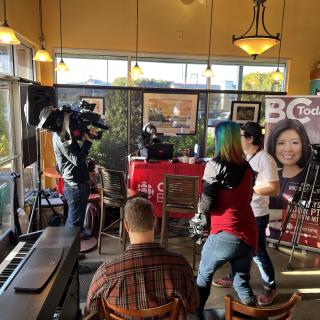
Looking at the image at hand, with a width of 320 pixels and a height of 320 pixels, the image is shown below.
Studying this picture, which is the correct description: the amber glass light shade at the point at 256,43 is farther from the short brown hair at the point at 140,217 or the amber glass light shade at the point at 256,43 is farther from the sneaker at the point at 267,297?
the sneaker at the point at 267,297

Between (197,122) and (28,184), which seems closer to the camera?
(28,184)

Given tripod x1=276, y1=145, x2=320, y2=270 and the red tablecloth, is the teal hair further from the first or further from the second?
the red tablecloth

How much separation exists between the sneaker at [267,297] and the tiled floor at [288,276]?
0.28ft

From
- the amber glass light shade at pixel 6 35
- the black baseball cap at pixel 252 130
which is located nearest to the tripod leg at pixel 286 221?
the black baseball cap at pixel 252 130

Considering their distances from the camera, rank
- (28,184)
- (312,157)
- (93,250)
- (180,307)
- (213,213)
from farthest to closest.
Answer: (28,184) < (93,250) < (312,157) < (213,213) < (180,307)

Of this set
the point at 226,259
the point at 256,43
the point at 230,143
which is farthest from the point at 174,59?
the point at 226,259

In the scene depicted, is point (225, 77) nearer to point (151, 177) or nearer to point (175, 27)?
point (175, 27)

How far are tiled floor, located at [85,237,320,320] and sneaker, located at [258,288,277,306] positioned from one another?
0.28 feet

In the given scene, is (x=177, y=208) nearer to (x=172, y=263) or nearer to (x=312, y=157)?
(x=312, y=157)

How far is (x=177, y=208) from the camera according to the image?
141 inches

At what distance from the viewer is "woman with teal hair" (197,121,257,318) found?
195 cm

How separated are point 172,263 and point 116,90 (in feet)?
14.6

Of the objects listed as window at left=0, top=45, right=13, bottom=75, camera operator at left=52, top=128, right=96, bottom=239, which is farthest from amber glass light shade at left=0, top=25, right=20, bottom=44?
window at left=0, top=45, right=13, bottom=75

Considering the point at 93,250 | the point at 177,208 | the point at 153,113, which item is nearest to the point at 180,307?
the point at 177,208
